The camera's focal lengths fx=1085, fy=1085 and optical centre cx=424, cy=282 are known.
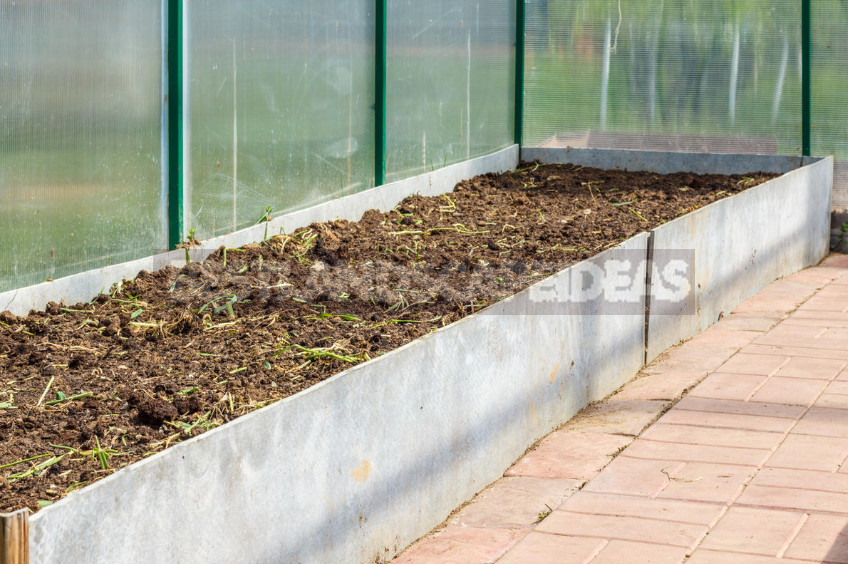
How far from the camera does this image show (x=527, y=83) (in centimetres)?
1057

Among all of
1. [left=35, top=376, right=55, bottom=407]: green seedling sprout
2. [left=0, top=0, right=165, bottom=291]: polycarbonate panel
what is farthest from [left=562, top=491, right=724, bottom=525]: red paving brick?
[left=0, top=0, right=165, bottom=291]: polycarbonate panel

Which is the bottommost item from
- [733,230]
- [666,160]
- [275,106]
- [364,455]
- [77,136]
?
[364,455]

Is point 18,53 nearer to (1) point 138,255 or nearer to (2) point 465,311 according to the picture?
(1) point 138,255

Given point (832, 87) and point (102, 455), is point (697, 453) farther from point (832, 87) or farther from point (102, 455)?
point (832, 87)

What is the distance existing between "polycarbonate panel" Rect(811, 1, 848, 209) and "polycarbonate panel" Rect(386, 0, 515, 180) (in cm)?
277

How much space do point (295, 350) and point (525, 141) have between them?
6507 mm

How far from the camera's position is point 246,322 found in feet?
16.4

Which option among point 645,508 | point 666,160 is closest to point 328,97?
point 666,160

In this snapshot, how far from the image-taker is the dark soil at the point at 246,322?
3.58m

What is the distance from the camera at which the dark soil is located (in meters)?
3.58

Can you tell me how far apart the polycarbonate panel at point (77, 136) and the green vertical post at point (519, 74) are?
5158 mm

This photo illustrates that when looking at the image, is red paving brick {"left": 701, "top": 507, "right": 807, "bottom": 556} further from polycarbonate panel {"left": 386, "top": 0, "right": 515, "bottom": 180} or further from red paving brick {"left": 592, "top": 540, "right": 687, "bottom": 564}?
polycarbonate panel {"left": 386, "top": 0, "right": 515, "bottom": 180}

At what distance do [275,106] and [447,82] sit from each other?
254 centimetres

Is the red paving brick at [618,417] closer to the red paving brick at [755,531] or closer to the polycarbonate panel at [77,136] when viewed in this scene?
the red paving brick at [755,531]
